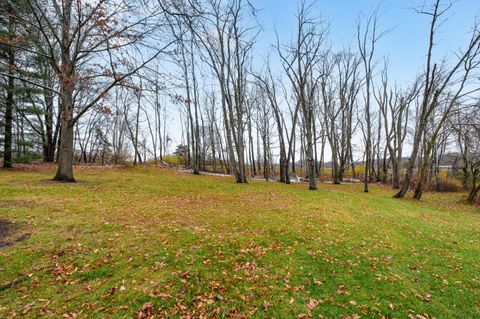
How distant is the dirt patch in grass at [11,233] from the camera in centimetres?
378

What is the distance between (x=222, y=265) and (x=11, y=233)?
3.88 meters

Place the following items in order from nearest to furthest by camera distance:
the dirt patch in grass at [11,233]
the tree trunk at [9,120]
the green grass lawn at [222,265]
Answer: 1. the green grass lawn at [222,265]
2. the dirt patch in grass at [11,233]
3. the tree trunk at [9,120]

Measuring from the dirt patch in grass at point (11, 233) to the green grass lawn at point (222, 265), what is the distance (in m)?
0.12

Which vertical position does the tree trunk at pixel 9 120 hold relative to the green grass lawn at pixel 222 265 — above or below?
above

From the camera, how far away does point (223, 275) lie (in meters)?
3.31

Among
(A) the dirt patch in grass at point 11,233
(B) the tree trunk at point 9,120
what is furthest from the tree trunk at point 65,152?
(B) the tree trunk at point 9,120

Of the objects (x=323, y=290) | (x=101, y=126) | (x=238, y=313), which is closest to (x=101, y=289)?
(x=238, y=313)

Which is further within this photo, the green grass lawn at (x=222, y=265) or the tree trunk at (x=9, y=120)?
the tree trunk at (x=9, y=120)

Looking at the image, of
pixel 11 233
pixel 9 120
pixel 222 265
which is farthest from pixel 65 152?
pixel 222 265

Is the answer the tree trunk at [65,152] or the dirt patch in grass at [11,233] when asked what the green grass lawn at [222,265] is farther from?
the tree trunk at [65,152]

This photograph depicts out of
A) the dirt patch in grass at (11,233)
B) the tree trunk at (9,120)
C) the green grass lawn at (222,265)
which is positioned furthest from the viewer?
the tree trunk at (9,120)

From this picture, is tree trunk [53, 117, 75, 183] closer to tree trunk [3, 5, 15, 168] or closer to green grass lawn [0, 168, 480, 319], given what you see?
green grass lawn [0, 168, 480, 319]

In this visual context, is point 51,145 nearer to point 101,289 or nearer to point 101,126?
point 101,126

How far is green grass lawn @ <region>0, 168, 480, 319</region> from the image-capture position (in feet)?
8.94
